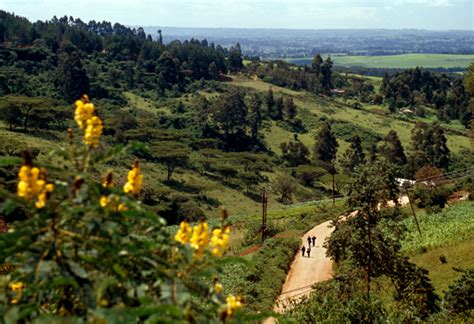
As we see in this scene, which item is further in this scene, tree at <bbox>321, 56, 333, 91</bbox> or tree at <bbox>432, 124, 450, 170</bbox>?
tree at <bbox>321, 56, 333, 91</bbox>

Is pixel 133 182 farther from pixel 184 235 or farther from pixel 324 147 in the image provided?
pixel 324 147

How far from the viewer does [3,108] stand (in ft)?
171

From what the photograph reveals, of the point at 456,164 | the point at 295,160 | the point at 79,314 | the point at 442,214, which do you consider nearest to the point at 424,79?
the point at 456,164

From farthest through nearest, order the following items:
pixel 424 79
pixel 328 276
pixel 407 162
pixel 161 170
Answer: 1. pixel 424 79
2. pixel 407 162
3. pixel 161 170
4. pixel 328 276

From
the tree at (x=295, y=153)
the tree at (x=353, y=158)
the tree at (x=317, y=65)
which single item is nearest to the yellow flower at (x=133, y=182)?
the tree at (x=353, y=158)

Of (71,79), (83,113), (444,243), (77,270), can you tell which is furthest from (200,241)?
(71,79)

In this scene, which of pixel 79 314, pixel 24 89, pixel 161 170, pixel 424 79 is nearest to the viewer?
pixel 79 314

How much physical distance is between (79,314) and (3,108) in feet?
179

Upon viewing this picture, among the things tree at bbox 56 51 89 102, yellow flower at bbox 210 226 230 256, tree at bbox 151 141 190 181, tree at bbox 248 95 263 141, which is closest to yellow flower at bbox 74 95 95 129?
yellow flower at bbox 210 226 230 256

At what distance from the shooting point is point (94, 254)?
3.07m

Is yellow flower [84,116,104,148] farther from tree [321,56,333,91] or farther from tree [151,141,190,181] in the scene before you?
tree [321,56,333,91]

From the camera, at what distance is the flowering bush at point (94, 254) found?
283 centimetres

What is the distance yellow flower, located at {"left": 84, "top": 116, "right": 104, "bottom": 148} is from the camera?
10.5 feet

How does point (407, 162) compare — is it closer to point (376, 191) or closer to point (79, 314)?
point (376, 191)
